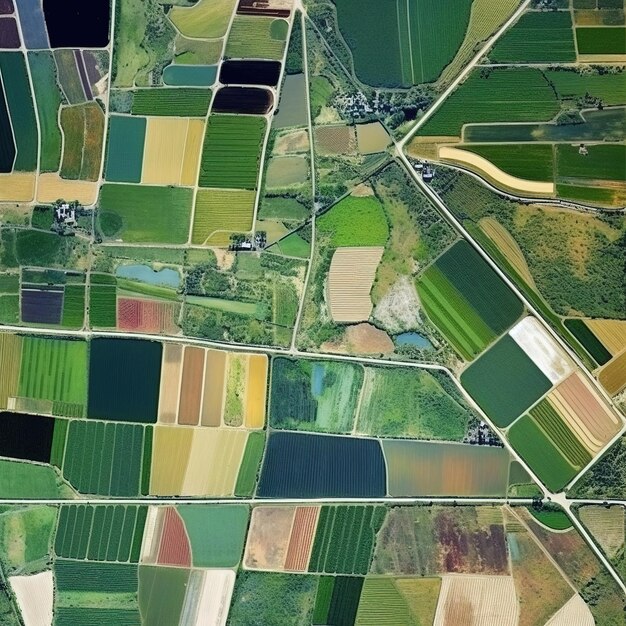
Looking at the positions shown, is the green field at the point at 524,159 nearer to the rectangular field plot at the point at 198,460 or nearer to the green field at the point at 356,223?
the green field at the point at 356,223

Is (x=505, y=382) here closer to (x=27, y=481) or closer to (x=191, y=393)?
(x=191, y=393)

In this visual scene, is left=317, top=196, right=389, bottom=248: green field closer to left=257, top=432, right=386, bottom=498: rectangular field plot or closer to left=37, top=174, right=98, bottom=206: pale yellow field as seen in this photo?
left=257, top=432, right=386, bottom=498: rectangular field plot

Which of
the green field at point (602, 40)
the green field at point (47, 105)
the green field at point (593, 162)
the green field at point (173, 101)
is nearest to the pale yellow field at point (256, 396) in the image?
the green field at point (173, 101)

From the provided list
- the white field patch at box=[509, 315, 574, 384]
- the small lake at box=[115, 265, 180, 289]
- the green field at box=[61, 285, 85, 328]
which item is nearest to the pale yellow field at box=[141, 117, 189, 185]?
the small lake at box=[115, 265, 180, 289]

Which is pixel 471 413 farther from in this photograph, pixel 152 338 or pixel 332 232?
pixel 152 338

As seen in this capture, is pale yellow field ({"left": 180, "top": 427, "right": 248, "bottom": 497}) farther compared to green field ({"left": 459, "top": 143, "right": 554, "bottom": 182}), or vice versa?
pale yellow field ({"left": 180, "top": 427, "right": 248, "bottom": 497})
